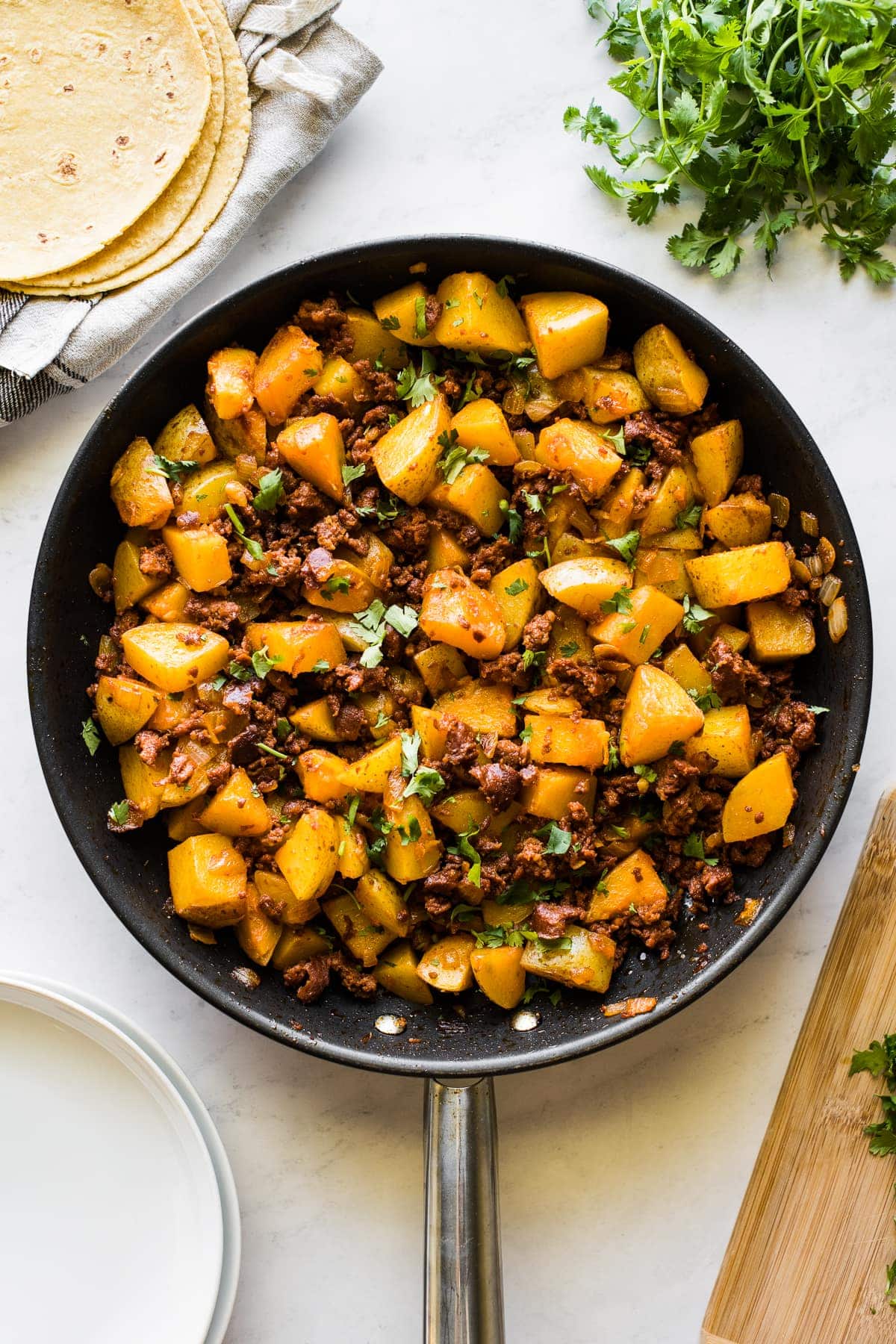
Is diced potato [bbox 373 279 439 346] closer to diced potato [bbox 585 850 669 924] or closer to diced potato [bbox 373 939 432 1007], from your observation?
diced potato [bbox 585 850 669 924]

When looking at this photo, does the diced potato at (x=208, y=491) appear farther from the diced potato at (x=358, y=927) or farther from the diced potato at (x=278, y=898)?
the diced potato at (x=358, y=927)

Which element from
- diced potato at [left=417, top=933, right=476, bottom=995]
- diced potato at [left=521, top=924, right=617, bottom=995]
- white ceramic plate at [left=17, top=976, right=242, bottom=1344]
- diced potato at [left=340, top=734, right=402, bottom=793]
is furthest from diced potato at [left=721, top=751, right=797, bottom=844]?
white ceramic plate at [left=17, top=976, right=242, bottom=1344]

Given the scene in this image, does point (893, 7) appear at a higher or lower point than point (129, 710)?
higher

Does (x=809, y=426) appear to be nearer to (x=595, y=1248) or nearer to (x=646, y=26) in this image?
(x=646, y=26)

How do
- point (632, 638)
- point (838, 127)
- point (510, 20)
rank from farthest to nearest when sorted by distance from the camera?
point (510, 20), point (838, 127), point (632, 638)

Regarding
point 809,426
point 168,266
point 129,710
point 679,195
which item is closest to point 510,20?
point 679,195

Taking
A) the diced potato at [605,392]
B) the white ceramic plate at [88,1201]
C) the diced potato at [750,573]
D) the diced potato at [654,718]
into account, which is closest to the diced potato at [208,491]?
the diced potato at [605,392]
